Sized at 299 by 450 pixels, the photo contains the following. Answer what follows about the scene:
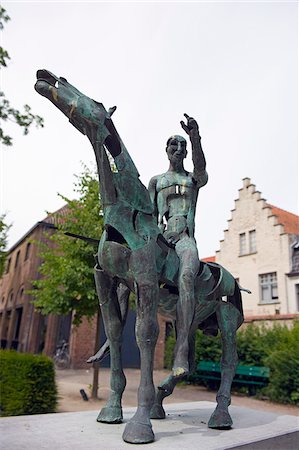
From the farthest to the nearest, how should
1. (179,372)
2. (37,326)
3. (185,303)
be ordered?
1. (37,326)
2. (185,303)
3. (179,372)

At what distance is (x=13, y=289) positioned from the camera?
83.7ft

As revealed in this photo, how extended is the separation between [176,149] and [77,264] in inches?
279

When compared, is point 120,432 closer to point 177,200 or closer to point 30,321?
point 177,200

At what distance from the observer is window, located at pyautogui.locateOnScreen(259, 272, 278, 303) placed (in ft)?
64.3

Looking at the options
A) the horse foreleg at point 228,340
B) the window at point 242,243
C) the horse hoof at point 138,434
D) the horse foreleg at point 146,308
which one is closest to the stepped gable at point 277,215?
the window at point 242,243

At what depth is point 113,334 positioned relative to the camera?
3363 millimetres

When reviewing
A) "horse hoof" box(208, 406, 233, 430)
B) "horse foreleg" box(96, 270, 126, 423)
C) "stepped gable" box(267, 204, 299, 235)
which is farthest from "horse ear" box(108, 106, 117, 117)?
"stepped gable" box(267, 204, 299, 235)

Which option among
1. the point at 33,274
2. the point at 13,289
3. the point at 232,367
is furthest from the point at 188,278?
the point at 13,289

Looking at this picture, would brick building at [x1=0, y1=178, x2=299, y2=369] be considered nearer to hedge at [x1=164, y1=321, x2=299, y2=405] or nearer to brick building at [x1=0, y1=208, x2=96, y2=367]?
brick building at [x1=0, y1=208, x2=96, y2=367]

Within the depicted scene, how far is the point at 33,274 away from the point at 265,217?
12725mm

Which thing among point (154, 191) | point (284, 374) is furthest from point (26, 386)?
point (284, 374)

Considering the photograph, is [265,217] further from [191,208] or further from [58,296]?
[191,208]

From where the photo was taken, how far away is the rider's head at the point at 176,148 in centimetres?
389

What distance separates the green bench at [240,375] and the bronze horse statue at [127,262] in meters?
9.87
